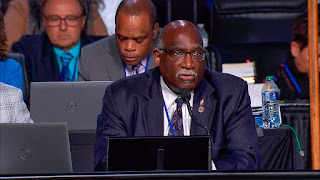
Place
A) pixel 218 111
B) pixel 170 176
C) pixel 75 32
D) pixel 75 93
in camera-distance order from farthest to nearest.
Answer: pixel 75 32 → pixel 75 93 → pixel 218 111 → pixel 170 176

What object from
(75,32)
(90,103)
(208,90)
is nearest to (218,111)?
(208,90)

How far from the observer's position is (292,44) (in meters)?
5.36

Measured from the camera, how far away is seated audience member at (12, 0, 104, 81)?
5059 mm

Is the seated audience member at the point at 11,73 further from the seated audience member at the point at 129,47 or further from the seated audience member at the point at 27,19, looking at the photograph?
the seated audience member at the point at 27,19

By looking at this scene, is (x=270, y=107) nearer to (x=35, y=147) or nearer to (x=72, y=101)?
(x=72, y=101)

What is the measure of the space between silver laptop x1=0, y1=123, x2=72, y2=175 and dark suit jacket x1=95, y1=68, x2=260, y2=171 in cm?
56

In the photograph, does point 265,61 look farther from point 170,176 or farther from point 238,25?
point 170,176

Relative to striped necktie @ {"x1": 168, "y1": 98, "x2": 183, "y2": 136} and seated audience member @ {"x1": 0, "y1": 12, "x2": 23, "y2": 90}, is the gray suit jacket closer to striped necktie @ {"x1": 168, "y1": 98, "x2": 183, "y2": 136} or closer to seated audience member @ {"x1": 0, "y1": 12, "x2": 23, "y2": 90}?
seated audience member @ {"x1": 0, "y1": 12, "x2": 23, "y2": 90}

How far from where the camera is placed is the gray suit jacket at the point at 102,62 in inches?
159

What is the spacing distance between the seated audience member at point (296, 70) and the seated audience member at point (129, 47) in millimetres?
1471

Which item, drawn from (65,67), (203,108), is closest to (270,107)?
(203,108)

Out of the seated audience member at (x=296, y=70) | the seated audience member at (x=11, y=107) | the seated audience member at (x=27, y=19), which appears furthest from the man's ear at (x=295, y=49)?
the seated audience member at (x=11, y=107)

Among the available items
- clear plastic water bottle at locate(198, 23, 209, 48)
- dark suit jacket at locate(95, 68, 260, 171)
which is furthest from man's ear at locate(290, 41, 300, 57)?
dark suit jacket at locate(95, 68, 260, 171)

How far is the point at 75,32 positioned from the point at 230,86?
236cm
